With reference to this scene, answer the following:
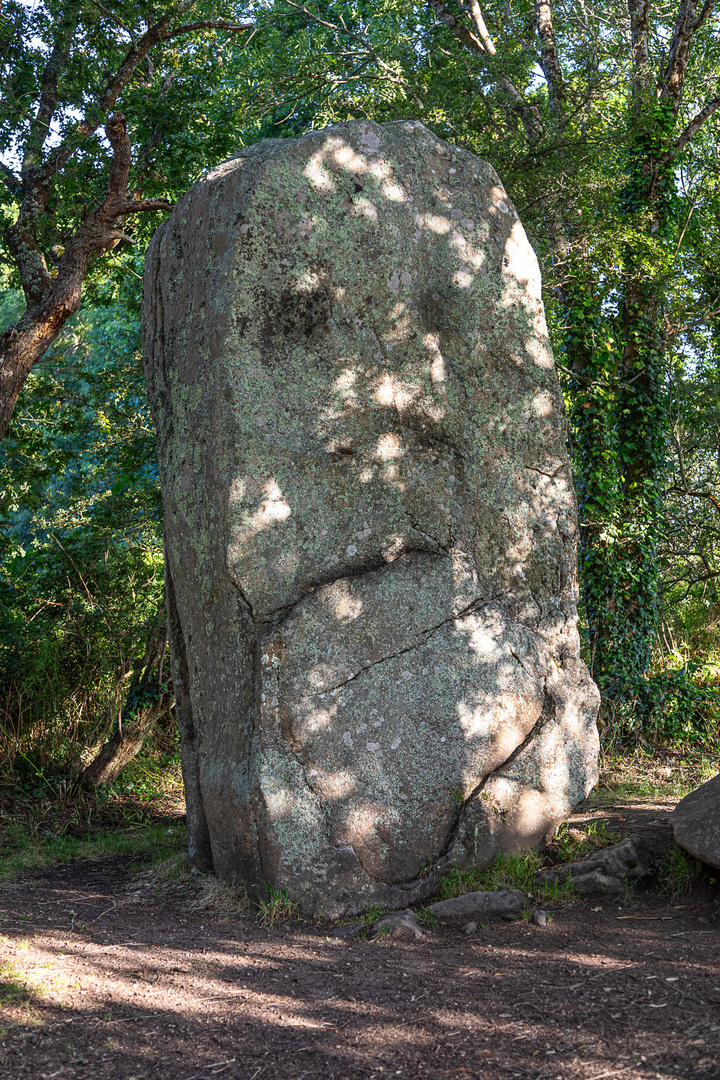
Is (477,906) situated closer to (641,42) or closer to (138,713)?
(138,713)

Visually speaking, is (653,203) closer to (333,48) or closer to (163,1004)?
(333,48)

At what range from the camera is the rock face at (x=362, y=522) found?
13.6ft

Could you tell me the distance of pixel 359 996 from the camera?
316 cm

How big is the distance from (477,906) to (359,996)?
108 centimetres

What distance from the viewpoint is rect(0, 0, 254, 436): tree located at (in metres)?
6.92

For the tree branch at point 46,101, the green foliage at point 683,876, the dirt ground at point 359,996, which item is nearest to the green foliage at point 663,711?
the green foliage at point 683,876

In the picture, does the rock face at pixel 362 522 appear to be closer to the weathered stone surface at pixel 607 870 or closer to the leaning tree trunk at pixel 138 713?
the weathered stone surface at pixel 607 870

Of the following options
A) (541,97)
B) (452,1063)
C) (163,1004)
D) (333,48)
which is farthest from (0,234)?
(452,1063)

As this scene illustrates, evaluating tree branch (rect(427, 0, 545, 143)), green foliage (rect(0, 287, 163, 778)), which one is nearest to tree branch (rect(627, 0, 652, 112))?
tree branch (rect(427, 0, 545, 143))

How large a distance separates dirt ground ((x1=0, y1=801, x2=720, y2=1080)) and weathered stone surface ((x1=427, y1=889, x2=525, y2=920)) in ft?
0.37

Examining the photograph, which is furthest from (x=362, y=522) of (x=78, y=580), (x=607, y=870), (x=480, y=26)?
(x=480, y=26)

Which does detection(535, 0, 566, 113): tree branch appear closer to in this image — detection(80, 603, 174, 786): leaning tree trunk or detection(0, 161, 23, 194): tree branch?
detection(0, 161, 23, 194): tree branch

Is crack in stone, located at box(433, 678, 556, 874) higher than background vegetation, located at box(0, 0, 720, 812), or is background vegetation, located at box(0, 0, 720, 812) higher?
background vegetation, located at box(0, 0, 720, 812)

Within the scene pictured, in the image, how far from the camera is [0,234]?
9367 mm
